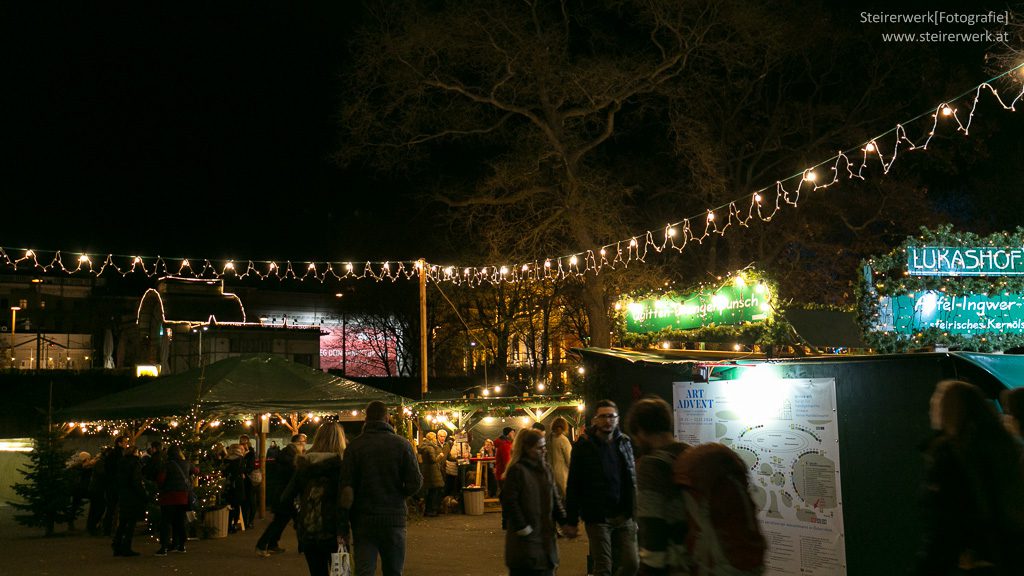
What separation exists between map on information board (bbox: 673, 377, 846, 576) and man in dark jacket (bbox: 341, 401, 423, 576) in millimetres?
3293

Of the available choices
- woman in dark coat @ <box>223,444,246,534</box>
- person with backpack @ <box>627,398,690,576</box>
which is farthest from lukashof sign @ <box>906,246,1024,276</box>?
woman in dark coat @ <box>223,444,246,534</box>

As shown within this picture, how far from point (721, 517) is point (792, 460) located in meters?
4.61

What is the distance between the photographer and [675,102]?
23.2 m

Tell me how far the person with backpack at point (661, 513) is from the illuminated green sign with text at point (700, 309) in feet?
23.2

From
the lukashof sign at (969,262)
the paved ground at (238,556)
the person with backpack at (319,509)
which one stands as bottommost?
the paved ground at (238,556)

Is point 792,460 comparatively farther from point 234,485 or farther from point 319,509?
point 234,485

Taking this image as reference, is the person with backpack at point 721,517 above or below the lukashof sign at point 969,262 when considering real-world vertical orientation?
below

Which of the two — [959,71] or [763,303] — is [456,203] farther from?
[959,71]

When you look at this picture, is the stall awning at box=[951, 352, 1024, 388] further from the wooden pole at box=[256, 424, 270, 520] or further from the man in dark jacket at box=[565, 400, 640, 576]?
the wooden pole at box=[256, 424, 270, 520]

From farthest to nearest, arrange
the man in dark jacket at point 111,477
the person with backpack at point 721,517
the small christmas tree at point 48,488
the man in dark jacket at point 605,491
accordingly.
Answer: the small christmas tree at point 48,488 < the man in dark jacket at point 111,477 < the man in dark jacket at point 605,491 < the person with backpack at point 721,517

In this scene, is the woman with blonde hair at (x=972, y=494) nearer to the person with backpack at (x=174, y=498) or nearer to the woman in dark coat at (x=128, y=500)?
the person with backpack at (x=174, y=498)

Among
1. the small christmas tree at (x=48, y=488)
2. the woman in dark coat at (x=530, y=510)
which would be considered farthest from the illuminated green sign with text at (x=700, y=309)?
the small christmas tree at (x=48, y=488)

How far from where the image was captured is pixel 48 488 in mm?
16125

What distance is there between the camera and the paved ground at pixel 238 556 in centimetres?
1092
